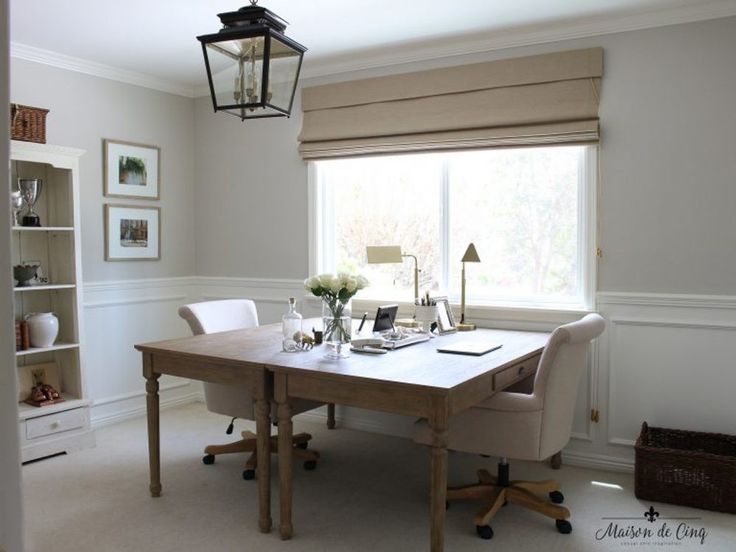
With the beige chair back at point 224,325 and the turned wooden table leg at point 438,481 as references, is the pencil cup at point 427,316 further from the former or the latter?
the turned wooden table leg at point 438,481

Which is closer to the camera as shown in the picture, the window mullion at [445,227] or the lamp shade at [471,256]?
the lamp shade at [471,256]

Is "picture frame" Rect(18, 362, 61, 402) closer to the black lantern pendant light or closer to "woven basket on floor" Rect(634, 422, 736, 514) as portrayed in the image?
the black lantern pendant light

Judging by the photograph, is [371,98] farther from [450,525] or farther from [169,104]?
[450,525]

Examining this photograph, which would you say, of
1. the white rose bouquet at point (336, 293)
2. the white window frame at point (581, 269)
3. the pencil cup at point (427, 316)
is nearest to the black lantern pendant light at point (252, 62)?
the white rose bouquet at point (336, 293)

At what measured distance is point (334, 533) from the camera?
2.73 metres

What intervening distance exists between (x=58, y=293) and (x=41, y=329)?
1.18 ft

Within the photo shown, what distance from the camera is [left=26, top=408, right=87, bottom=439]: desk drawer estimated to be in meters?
3.56

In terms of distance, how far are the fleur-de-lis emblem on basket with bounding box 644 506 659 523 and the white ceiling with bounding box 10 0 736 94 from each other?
2401mm

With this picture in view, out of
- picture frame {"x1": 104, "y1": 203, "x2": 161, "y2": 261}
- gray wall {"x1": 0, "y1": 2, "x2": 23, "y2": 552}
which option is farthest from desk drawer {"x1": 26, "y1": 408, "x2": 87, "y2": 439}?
gray wall {"x1": 0, "y1": 2, "x2": 23, "y2": 552}

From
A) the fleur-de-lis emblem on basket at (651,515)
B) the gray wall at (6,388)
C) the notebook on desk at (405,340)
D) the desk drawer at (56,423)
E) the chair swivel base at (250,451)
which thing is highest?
the gray wall at (6,388)

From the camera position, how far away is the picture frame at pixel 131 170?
14.1 ft

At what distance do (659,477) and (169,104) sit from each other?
4018 mm

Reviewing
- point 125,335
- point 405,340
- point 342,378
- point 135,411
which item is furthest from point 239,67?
point 135,411

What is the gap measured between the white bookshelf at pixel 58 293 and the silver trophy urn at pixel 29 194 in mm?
66
